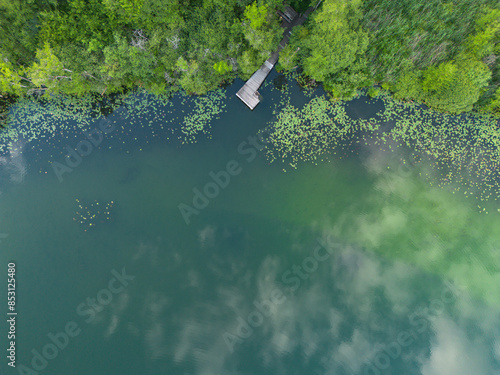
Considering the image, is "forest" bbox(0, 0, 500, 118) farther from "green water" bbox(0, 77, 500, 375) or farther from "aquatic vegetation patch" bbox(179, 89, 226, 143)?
"green water" bbox(0, 77, 500, 375)

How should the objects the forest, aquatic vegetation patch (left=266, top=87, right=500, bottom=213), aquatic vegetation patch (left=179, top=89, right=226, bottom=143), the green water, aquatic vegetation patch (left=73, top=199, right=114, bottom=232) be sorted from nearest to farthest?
the forest, the green water, aquatic vegetation patch (left=73, top=199, right=114, bottom=232), aquatic vegetation patch (left=179, top=89, right=226, bottom=143), aquatic vegetation patch (left=266, top=87, right=500, bottom=213)

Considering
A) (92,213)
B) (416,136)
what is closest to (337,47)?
(416,136)

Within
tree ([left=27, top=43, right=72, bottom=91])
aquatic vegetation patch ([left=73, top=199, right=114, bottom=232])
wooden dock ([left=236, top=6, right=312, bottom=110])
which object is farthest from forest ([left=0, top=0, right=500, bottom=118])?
aquatic vegetation patch ([left=73, top=199, right=114, bottom=232])

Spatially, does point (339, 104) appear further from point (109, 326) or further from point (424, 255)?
point (109, 326)

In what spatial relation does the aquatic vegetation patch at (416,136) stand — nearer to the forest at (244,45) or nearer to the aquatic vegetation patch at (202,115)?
the forest at (244,45)

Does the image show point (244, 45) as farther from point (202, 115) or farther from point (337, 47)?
point (337, 47)

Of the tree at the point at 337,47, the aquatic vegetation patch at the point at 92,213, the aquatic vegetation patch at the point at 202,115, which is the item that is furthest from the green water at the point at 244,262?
the tree at the point at 337,47
